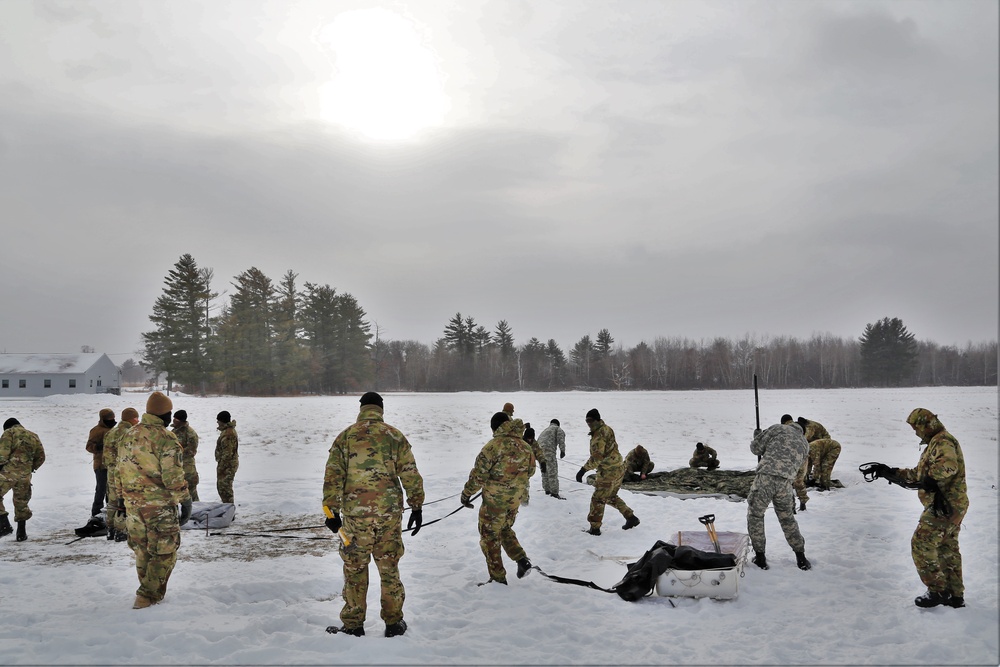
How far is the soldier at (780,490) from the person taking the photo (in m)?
7.78

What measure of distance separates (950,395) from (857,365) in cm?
2795

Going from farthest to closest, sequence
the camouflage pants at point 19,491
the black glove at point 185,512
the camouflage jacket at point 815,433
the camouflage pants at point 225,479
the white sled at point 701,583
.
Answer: the camouflage jacket at point 815,433 → the camouflage pants at point 225,479 → the camouflage pants at point 19,491 → the black glove at point 185,512 → the white sled at point 701,583

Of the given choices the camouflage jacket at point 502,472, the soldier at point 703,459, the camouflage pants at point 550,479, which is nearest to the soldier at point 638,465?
the soldier at point 703,459

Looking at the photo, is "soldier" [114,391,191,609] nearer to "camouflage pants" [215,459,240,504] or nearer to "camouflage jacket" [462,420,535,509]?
"camouflage jacket" [462,420,535,509]

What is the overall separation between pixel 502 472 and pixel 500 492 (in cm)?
24

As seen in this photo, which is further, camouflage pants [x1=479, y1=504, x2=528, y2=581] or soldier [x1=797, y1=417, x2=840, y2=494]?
soldier [x1=797, y1=417, x2=840, y2=494]

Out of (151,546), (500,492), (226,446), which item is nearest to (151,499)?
→ (151,546)

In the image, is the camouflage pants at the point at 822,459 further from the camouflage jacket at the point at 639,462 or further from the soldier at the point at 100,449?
the soldier at the point at 100,449

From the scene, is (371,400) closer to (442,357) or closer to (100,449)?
(100,449)

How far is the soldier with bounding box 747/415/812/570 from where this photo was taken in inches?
306

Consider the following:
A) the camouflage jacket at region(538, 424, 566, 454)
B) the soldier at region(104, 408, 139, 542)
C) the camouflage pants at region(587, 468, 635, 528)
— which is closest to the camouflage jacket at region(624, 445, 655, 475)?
the camouflage jacket at region(538, 424, 566, 454)

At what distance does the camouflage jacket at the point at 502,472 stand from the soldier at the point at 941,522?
4.26 meters

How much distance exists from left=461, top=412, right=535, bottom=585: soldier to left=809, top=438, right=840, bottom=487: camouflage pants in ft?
28.6

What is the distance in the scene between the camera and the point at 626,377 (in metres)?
64.3
